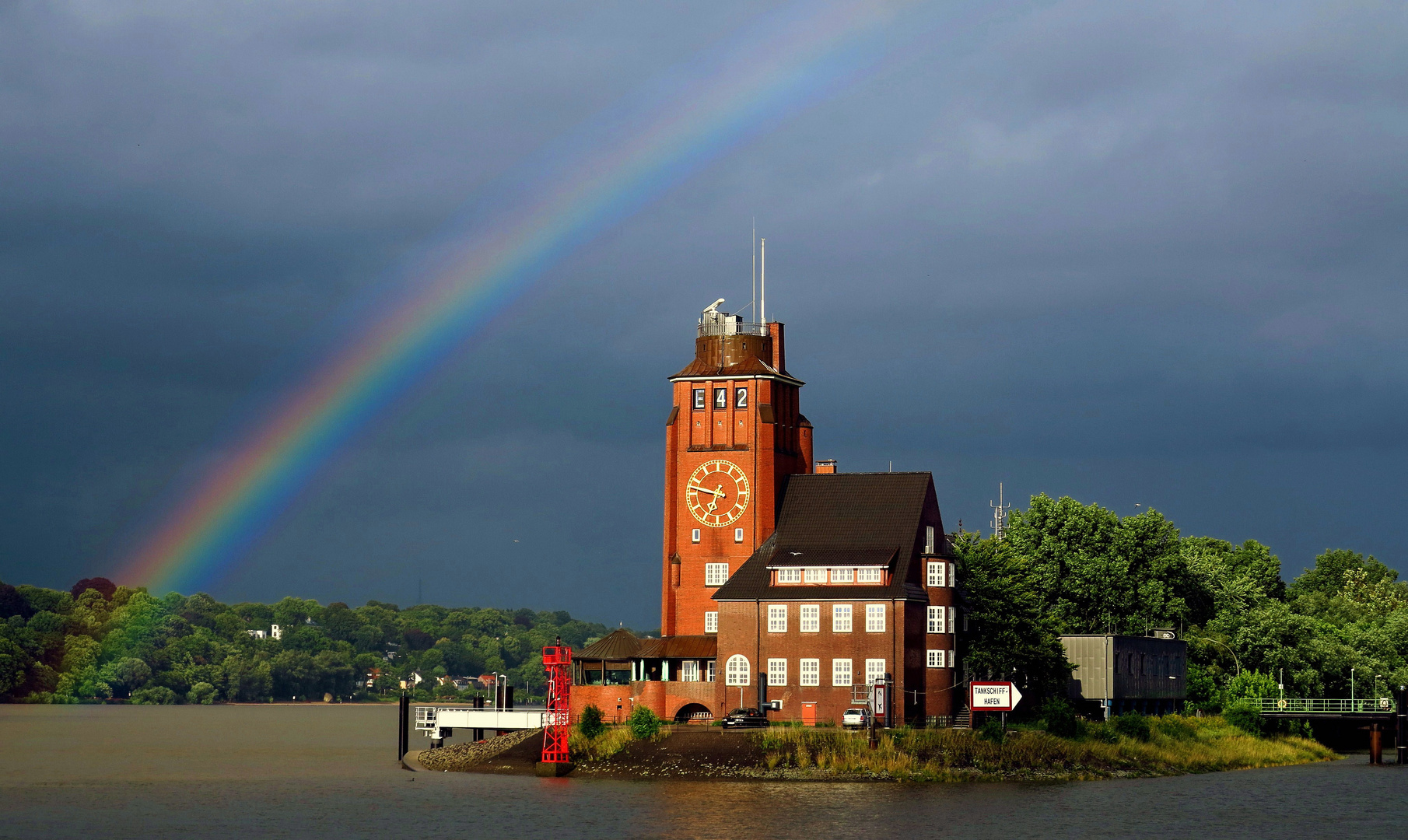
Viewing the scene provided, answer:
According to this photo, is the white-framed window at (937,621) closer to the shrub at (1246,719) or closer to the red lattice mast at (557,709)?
the red lattice mast at (557,709)

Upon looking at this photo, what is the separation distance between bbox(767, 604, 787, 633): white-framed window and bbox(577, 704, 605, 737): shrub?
36.7 ft

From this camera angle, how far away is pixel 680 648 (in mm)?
102812

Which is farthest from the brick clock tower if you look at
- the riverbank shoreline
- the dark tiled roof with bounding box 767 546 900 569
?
the riverbank shoreline

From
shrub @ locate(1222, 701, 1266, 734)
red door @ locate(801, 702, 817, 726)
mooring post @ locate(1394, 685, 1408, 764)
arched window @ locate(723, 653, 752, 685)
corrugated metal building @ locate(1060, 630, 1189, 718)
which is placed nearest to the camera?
red door @ locate(801, 702, 817, 726)

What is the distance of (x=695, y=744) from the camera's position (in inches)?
3531

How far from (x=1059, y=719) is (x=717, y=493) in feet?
84.6

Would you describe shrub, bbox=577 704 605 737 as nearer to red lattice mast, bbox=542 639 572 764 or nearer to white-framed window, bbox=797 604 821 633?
red lattice mast, bbox=542 639 572 764

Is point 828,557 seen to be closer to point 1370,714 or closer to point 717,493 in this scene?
point 717,493

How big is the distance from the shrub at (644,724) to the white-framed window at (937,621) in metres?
17.2

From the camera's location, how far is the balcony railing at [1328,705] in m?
120

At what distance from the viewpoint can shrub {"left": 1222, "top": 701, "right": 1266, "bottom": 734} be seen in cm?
11444

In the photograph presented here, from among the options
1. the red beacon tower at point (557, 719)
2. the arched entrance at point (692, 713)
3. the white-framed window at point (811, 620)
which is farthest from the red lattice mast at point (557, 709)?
the white-framed window at point (811, 620)

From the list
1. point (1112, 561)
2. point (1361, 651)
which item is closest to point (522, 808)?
point (1112, 561)

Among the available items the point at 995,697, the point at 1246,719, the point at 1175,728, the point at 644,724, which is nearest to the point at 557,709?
the point at 644,724
